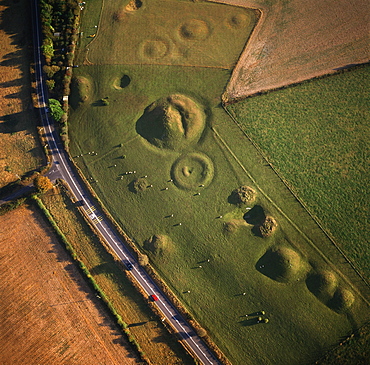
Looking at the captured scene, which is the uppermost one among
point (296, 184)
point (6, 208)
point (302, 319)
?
point (6, 208)

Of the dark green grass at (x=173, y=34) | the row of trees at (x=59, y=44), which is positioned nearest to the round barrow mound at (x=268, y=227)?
the dark green grass at (x=173, y=34)

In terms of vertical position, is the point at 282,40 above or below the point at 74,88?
below

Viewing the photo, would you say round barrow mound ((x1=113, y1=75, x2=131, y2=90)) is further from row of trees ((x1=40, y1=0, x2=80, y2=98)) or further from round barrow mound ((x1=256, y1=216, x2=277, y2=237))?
round barrow mound ((x1=256, y1=216, x2=277, y2=237))

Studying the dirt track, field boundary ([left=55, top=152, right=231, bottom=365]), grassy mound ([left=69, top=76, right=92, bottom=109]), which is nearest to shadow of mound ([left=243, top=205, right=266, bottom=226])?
field boundary ([left=55, top=152, right=231, bottom=365])

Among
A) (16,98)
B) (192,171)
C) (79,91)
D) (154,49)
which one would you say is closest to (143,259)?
(192,171)

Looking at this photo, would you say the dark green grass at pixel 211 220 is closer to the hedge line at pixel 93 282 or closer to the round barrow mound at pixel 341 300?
the round barrow mound at pixel 341 300

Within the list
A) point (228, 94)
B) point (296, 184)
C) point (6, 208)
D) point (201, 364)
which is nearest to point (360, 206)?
point (296, 184)

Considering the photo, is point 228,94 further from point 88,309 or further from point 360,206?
point 88,309
